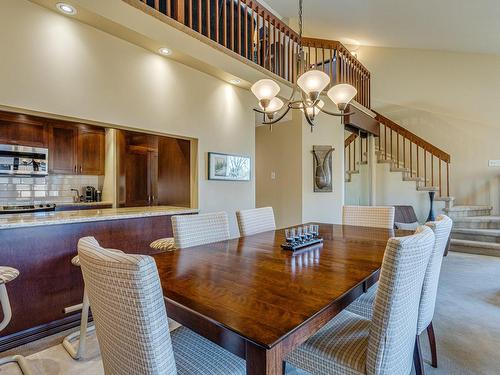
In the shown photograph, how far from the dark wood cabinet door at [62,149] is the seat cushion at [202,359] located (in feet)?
14.3

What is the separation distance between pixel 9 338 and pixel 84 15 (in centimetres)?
261

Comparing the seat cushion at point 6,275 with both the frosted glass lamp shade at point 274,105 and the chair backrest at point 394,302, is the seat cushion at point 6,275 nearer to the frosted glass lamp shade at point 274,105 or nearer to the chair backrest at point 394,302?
the chair backrest at point 394,302

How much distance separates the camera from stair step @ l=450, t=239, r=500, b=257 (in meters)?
4.48

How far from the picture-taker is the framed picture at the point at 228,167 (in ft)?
11.8

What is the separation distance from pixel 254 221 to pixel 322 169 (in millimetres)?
2733

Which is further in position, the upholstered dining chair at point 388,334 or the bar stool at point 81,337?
the bar stool at point 81,337

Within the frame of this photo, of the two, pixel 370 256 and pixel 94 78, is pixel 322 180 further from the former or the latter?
pixel 94 78

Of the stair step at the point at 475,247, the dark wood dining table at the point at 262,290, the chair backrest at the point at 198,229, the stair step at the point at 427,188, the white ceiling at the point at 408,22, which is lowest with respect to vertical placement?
the stair step at the point at 475,247

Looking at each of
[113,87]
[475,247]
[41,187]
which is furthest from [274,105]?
[475,247]

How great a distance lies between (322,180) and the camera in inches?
192

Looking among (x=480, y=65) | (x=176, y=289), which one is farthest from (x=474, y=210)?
(x=176, y=289)

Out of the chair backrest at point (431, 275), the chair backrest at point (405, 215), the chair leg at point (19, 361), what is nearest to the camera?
the chair backrest at point (431, 275)

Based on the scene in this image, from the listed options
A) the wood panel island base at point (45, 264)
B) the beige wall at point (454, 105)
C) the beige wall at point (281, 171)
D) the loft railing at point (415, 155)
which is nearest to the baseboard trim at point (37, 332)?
the wood panel island base at point (45, 264)

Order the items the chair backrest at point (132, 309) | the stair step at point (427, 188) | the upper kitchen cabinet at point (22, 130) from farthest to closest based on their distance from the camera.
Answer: the stair step at point (427, 188)
the upper kitchen cabinet at point (22, 130)
the chair backrest at point (132, 309)
